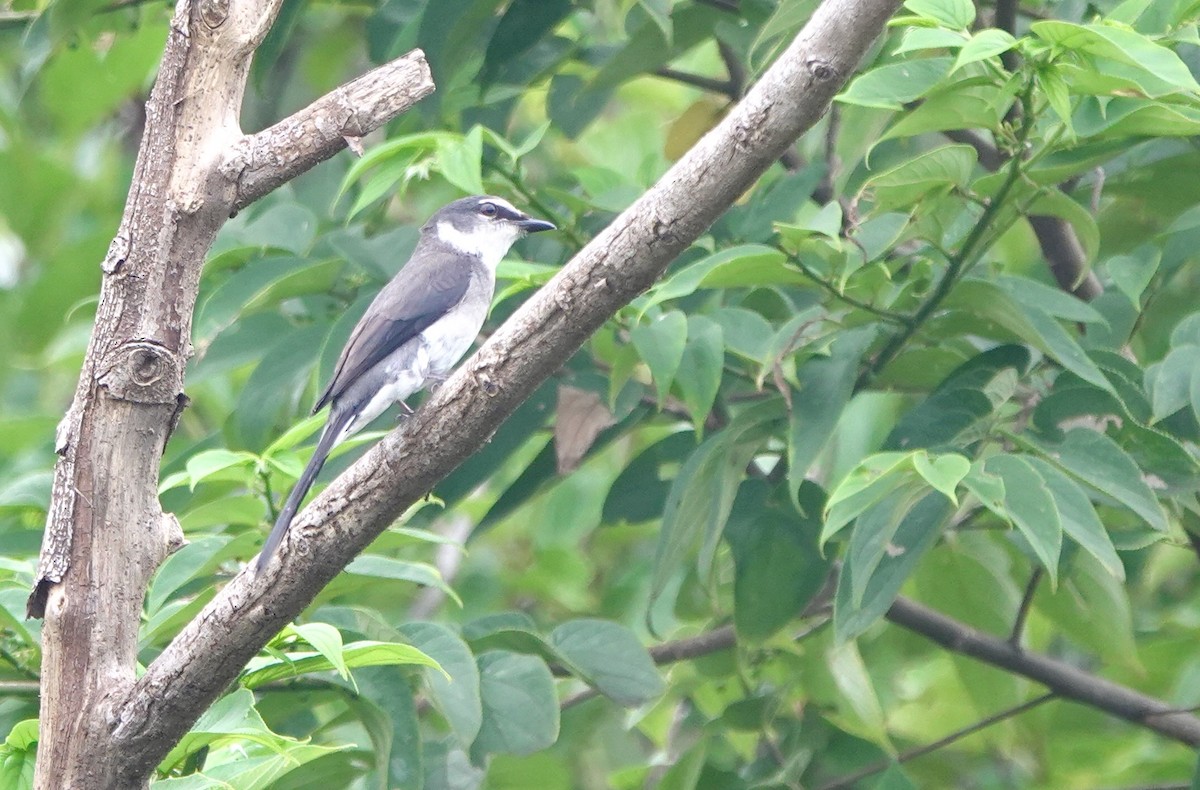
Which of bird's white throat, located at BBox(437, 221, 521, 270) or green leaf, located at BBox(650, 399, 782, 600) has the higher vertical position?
bird's white throat, located at BBox(437, 221, 521, 270)

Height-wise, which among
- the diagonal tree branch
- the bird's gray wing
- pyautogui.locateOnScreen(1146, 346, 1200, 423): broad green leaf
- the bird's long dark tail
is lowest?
the diagonal tree branch

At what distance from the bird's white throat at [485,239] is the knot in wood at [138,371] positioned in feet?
5.54

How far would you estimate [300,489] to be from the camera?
2.99 m

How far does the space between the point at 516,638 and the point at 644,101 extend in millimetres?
4241

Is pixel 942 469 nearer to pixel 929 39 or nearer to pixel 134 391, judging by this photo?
pixel 929 39

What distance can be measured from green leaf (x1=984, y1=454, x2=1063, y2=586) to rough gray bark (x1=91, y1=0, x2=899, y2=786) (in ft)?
2.51

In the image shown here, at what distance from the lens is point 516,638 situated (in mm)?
3326

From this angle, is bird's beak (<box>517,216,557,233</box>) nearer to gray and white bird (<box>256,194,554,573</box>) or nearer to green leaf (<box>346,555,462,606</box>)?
gray and white bird (<box>256,194,554,573</box>)

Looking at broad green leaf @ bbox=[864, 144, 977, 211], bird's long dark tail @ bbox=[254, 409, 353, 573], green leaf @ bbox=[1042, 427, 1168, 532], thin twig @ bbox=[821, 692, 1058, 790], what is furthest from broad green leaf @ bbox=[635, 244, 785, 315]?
thin twig @ bbox=[821, 692, 1058, 790]

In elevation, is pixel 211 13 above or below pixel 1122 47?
above

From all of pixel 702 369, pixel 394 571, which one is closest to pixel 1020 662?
pixel 702 369

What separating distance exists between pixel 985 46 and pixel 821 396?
1007mm

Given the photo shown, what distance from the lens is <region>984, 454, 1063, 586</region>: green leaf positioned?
2506 millimetres

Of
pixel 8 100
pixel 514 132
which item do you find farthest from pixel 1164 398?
pixel 8 100
